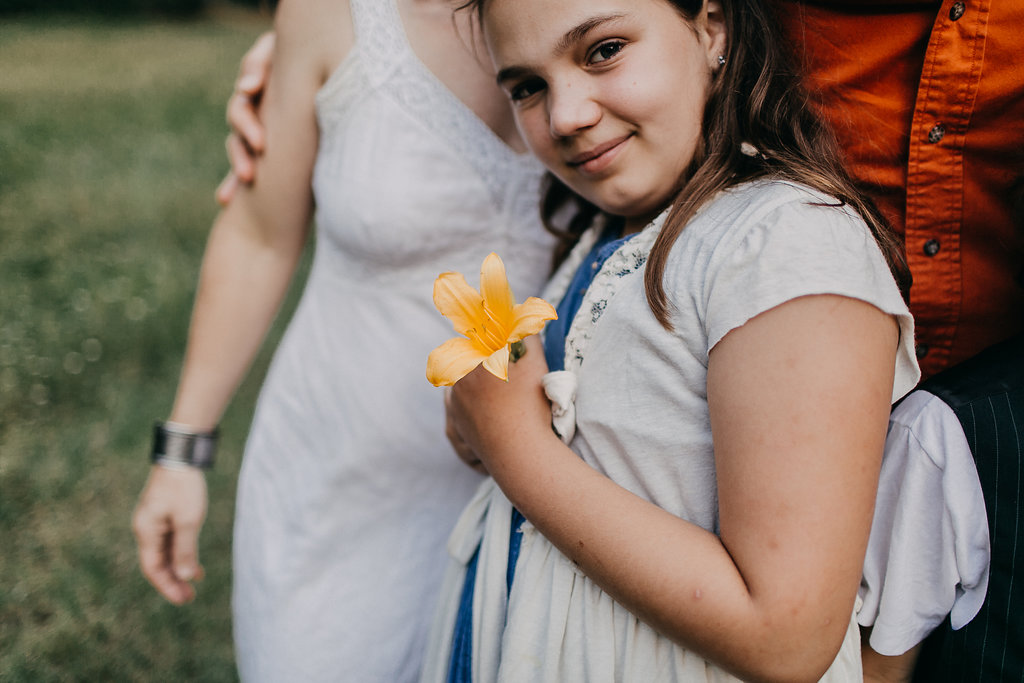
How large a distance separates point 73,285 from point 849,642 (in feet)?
17.6

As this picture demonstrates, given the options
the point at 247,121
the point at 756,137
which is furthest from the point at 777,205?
the point at 247,121

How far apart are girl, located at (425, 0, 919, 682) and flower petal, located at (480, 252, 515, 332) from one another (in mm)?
175

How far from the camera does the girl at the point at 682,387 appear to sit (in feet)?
3.26

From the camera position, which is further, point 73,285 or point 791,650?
point 73,285

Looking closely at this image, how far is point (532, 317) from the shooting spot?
108 cm

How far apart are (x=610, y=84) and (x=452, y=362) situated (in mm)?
565

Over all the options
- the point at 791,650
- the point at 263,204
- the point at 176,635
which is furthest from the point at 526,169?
the point at 176,635

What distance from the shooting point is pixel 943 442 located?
48.3 inches

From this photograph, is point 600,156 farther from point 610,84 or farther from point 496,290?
point 496,290

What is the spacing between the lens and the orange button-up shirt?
1243mm

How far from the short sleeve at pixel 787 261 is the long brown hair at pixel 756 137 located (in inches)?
3.0

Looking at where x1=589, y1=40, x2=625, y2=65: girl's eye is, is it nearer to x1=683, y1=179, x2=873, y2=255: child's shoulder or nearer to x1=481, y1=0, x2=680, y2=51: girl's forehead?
x1=481, y1=0, x2=680, y2=51: girl's forehead

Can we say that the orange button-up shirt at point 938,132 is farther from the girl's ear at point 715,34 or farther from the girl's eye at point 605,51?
the girl's eye at point 605,51

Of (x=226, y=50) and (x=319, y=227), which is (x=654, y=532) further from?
(x=226, y=50)
